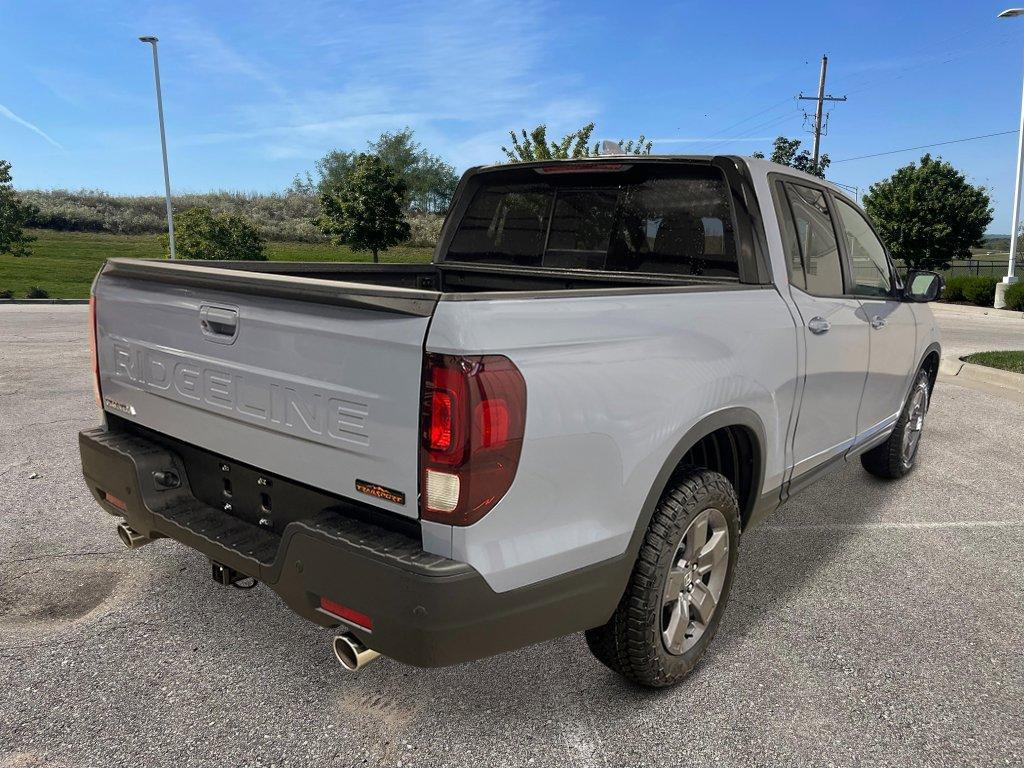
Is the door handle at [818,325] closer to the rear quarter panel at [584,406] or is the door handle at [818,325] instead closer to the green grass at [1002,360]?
the rear quarter panel at [584,406]

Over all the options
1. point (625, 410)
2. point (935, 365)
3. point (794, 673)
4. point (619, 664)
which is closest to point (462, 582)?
point (625, 410)

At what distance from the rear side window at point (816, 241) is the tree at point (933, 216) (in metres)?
43.0

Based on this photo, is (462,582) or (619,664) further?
(619,664)

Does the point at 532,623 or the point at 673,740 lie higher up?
the point at 532,623

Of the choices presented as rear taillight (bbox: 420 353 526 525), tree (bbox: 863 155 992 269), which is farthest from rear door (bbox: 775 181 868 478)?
tree (bbox: 863 155 992 269)

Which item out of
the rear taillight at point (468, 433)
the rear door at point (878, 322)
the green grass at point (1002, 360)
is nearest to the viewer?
the rear taillight at point (468, 433)

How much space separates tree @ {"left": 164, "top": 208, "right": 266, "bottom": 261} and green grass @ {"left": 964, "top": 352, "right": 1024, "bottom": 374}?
27271 mm

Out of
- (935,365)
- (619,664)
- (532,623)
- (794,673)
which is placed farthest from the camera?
(935,365)

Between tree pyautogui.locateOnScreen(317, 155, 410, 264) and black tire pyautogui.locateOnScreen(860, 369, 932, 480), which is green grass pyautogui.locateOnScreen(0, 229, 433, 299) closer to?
tree pyautogui.locateOnScreen(317, 155, 410, 264)

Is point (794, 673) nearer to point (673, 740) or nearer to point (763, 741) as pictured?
point (763, 741)

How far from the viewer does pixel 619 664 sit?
2.59 m

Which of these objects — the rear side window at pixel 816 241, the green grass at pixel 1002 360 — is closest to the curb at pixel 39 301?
the green grass at pixel 1002 360

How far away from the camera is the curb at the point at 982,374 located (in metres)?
9.30

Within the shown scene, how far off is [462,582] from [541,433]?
440mm
